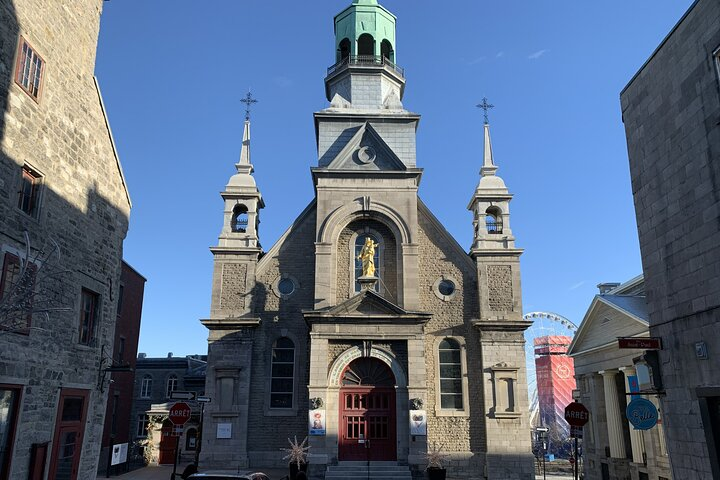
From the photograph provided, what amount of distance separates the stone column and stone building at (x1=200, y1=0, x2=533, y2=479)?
202 inches

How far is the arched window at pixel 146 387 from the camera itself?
43.8 m

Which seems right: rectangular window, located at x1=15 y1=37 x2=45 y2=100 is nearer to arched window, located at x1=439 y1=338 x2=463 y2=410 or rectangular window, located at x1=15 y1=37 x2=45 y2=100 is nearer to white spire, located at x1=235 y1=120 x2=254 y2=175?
white spire, located at x1=235 y1=120 x2=254 y2=175

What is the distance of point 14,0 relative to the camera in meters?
Answer: 12.8

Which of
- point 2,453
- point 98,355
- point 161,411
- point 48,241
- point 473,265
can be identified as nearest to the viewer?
point 2,453

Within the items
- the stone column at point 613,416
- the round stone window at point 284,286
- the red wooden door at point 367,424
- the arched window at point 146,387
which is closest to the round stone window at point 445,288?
the red wooden door at point 367,424

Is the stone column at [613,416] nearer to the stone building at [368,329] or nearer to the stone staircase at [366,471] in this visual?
the stone building at [368,329]

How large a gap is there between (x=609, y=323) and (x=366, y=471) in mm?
12604

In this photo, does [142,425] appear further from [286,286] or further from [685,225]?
[685,225]

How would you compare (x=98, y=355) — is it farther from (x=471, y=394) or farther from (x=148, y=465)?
(x=148, y=465)

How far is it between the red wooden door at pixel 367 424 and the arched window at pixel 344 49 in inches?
733

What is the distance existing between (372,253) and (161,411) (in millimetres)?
18697

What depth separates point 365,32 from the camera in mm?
32531

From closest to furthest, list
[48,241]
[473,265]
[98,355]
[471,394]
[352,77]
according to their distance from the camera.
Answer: [48,241] → [98,355] → [471,394] → [473,265] → [352,77]

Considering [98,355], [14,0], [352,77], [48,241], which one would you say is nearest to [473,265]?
[352,77]
